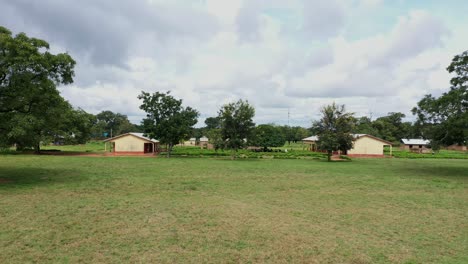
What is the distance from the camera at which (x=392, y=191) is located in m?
15.2

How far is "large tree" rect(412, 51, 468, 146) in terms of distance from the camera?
2245cm

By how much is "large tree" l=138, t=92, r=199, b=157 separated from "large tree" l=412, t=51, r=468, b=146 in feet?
91.0

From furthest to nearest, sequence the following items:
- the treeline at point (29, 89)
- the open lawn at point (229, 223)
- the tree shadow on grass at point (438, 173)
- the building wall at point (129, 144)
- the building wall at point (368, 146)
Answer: the building wall at point (129, 144), the building wall at point (368, 146), the tree shadow on grass at point (438, 173), the treeline at point (29, 89), the open lawn at point (229, 223)

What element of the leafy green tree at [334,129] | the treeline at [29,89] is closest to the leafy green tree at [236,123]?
the leafy green tree at [334,129]

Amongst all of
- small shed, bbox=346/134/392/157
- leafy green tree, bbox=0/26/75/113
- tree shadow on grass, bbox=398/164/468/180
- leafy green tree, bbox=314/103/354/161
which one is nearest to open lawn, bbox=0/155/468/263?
leafy green tree, bbox=0/26/75/113

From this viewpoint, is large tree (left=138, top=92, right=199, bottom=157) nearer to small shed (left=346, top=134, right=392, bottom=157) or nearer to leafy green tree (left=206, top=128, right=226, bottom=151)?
leafy green tree (left=206, top=128, right=226, bottom=151)

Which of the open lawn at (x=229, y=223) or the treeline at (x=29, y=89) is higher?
the treeline at (x=29, y=89)

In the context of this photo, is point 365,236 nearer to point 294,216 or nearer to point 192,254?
point 294,216

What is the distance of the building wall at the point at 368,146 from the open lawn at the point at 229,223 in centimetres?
3720

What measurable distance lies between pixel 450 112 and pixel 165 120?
104ft

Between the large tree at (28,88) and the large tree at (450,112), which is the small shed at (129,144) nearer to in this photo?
the large tree at (28,88)

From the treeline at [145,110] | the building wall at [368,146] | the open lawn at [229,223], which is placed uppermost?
the treeline at [145,110]

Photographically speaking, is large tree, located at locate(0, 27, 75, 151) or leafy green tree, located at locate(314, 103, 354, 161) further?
leafy green tree, located at locate(314, 103, 354, 161)

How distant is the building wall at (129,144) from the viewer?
51.5m
